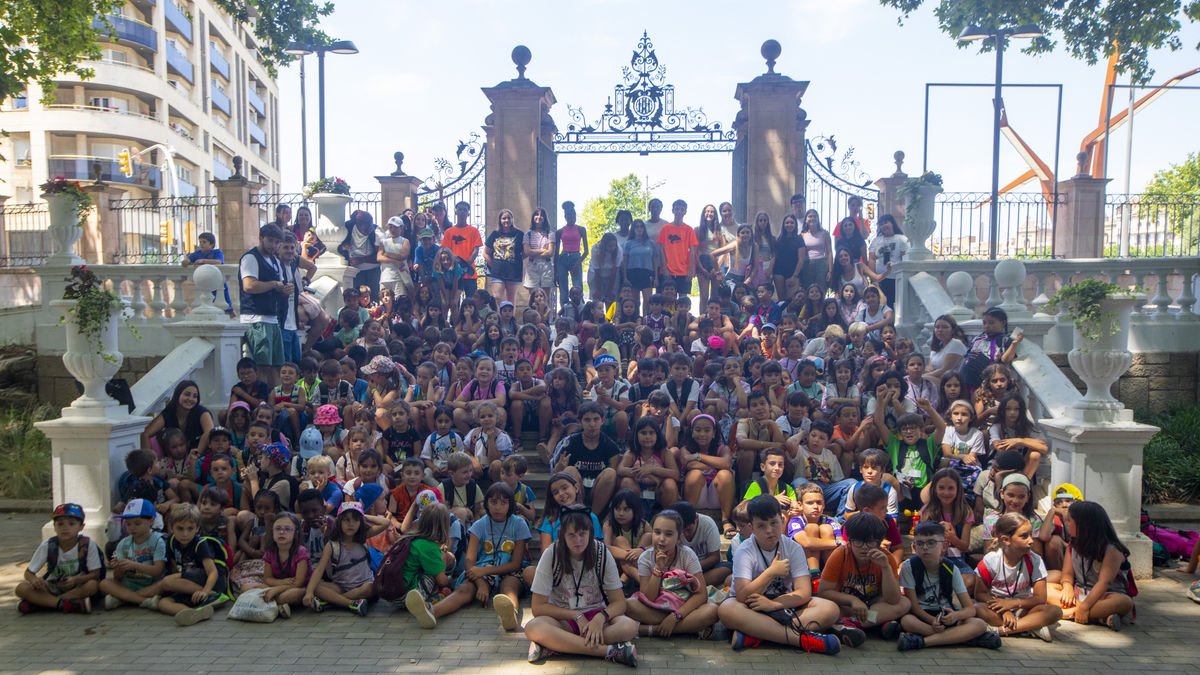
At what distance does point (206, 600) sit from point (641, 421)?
Result: 3.48 meters

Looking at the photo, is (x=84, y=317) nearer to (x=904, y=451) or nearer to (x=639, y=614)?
(x=639, y=614)

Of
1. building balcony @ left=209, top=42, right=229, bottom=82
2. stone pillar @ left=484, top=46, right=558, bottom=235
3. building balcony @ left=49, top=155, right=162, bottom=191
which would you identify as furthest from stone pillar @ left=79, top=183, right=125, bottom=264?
building balcony @ left=209, top=42, right=229, bottom=82

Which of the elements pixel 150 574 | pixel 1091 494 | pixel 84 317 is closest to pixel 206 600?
pixel 150 574

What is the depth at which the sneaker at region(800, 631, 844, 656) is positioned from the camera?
17.8ft

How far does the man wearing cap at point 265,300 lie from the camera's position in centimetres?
954

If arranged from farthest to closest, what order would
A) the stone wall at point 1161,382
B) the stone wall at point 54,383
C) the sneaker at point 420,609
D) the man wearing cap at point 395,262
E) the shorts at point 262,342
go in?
the man wearing cap at point 395,262
the stone wall at point 54,383
the stone wall at point 1161,382
the shorts at point 262,342
the sneaker at point 420,609

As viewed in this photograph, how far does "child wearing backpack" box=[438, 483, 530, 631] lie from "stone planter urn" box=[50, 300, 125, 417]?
11.4ft

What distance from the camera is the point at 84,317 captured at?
7.38 meters

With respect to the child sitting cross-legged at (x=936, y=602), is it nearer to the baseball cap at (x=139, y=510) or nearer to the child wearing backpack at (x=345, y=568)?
the child wearing backpack at (x=345, y=568)

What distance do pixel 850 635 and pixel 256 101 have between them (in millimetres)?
71414

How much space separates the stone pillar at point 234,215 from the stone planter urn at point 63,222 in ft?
19.3

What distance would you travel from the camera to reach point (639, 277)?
1242 cm

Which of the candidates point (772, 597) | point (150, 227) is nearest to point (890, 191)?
point (772, 597)

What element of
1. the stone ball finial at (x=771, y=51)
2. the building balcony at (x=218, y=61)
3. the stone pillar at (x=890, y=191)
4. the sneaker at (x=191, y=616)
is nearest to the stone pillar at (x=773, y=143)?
the stone ball finial at (x=771, y=51)
